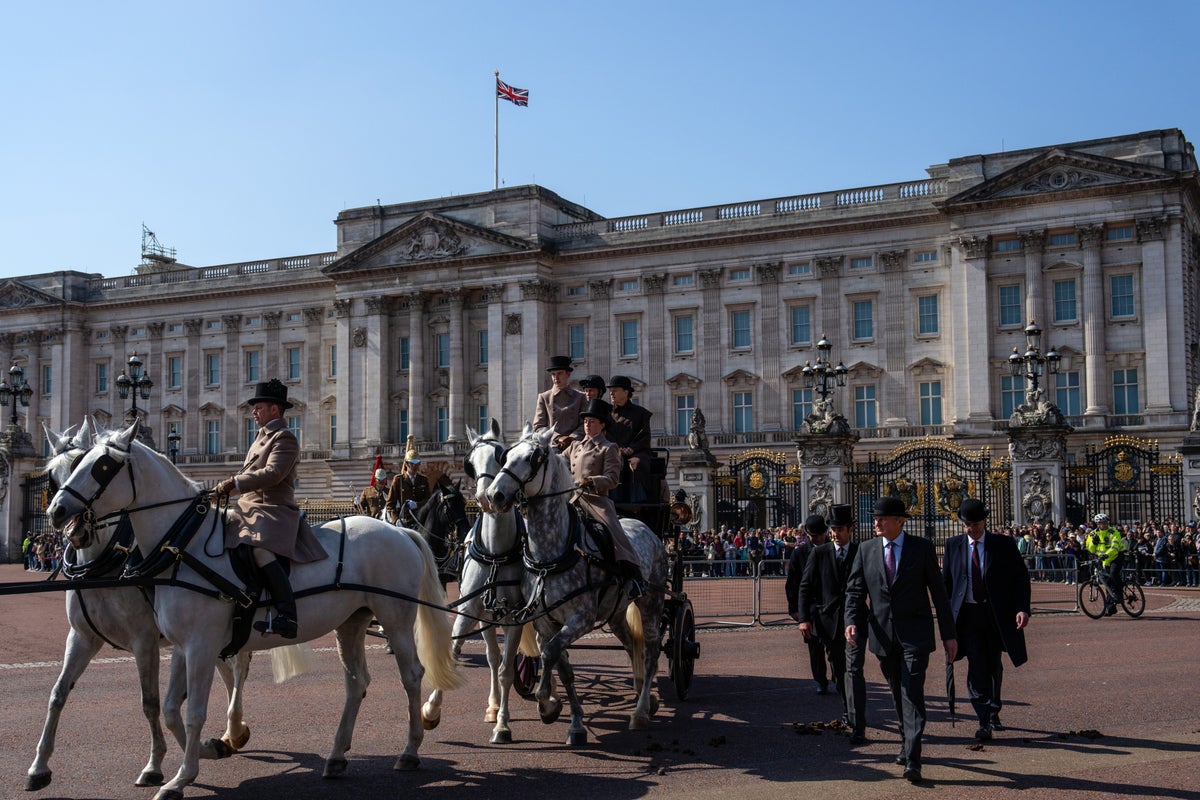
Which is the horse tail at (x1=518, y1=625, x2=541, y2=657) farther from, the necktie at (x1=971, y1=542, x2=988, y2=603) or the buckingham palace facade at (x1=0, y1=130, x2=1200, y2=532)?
the buckingham palace facade at (x1=0, y1=130, x2=1200, y2=532)

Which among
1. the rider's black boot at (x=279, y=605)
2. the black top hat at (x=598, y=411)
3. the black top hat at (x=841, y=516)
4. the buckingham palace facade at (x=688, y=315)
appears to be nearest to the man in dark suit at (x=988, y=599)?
the black top hat at (x=841, y=516)

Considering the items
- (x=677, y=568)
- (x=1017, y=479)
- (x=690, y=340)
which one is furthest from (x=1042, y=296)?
(x=677, y=568)

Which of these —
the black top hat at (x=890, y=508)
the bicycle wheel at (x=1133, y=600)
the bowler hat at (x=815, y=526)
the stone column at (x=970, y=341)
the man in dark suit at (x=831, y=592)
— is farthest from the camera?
the stone column at (x=970, y=341)

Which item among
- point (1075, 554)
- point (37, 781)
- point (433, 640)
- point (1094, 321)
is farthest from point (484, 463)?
point (1094, 321)

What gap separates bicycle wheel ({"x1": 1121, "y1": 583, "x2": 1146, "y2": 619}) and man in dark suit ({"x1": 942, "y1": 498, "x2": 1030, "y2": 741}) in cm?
1200

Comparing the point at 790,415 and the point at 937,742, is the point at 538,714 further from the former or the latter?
the point at 790,415

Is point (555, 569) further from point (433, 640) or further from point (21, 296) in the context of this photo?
point (21, 296)

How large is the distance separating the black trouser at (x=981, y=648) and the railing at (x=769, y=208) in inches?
1779

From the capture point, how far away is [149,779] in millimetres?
8539

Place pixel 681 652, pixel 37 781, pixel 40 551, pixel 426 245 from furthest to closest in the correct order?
pixel 426 245, pixel 40 551, pixel 681 652, pixel 37 781

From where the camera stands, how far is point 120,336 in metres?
72.0

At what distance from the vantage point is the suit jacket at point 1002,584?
418 inches

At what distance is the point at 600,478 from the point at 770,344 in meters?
46.3

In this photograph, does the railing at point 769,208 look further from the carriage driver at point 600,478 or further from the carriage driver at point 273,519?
the carriage driver at point 273,519
